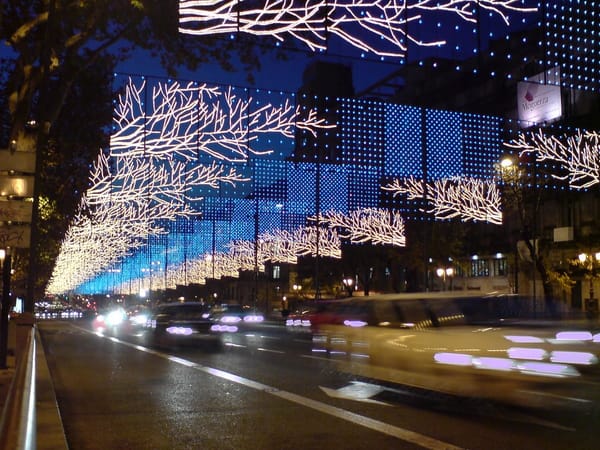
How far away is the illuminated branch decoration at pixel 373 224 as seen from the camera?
4488 centimetres

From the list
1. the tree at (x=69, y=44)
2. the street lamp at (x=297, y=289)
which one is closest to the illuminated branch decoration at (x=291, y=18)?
the tree at (x=69, y=44)

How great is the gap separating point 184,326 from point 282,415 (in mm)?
16264

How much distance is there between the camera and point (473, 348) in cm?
1420

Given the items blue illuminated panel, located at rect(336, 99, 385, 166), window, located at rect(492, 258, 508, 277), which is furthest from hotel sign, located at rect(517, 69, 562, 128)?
window, located at rect(492, 258, 508, 277)

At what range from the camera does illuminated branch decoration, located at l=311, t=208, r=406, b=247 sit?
4488cm

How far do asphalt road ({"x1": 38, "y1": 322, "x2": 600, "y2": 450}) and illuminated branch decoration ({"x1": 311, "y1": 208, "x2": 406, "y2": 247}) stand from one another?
91.6 feet

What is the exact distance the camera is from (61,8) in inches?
560

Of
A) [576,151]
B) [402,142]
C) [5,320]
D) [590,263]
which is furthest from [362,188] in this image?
[5,320]

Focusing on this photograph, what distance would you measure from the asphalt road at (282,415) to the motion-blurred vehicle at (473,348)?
4.16ft

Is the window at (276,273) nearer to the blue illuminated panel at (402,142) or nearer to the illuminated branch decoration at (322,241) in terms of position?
Result: the illuminated branch decoration at (322,241)

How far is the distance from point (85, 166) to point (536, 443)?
26447 millimetres

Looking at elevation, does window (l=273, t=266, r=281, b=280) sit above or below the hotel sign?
below

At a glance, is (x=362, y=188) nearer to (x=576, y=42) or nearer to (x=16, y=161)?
→ (x=576, y=42)

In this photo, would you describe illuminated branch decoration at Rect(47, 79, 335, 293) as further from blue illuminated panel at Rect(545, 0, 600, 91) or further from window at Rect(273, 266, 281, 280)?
window at Rect(273, 266, 281, 280)
